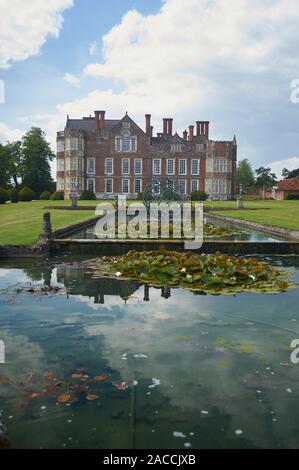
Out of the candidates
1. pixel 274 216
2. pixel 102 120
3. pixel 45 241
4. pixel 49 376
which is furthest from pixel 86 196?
pixel 49 376

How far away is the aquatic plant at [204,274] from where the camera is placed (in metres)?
8.84

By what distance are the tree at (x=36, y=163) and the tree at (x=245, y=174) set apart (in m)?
51.0

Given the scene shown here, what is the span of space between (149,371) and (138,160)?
56.1m

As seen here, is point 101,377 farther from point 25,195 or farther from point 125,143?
point 125,143

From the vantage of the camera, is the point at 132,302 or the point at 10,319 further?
the point at 132,302

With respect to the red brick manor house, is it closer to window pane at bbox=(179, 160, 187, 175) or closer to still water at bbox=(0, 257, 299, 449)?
window pane at bbox=(179, 160, 187, 175)

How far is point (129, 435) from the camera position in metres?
3.70

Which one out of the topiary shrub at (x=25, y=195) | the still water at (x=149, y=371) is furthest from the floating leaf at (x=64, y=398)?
the topiary shrub at (x=25, y=195)

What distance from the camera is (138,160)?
5981cm

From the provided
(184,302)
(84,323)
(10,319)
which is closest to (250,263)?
(184,302)

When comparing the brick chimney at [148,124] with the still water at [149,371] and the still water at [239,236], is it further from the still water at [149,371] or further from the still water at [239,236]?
the still water at [149,371]

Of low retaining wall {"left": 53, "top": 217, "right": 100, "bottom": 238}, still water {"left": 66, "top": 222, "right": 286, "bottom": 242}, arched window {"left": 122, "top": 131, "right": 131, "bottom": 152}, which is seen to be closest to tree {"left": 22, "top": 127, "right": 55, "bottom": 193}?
arched window {"left": 122, "top": 131, "right": 131, "bottom": 152}

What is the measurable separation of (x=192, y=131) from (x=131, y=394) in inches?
2314
